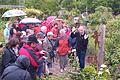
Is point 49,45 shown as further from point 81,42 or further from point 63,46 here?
point 81,42

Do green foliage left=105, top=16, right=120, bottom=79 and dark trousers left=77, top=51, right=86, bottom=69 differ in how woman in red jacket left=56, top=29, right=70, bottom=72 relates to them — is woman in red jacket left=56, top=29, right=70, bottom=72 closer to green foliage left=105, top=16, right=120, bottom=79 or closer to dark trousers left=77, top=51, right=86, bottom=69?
dark trousers left=77, top=51, right=86, bottom=69

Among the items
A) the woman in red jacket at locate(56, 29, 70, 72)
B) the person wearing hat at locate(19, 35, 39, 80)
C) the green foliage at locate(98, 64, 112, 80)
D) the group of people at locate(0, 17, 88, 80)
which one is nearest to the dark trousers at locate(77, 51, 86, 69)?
the group of people at locate(0, 17, 88, 80)

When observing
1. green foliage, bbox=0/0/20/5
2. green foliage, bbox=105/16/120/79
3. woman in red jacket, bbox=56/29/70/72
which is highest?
woman in red jacket, bbox=56/29/70/72

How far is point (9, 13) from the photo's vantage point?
671 inches

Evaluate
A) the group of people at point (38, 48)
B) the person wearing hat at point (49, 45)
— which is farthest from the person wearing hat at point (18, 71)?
the person wearing hat at point (49, 45)

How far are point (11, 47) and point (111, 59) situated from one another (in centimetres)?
521

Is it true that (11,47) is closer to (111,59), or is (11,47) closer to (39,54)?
(39,54)

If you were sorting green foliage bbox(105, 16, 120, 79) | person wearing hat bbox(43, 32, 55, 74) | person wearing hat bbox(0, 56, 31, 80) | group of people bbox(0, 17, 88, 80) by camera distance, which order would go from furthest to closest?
green foliage bbox(105, 16, 120, 79) → person wearing hat bbox(43, 32, 55, 74) → group of people bbox(0, 17, 88, 80) → person wearing hat bbox(0, 56, 31, 80)

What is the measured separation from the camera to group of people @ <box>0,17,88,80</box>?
8367 mm

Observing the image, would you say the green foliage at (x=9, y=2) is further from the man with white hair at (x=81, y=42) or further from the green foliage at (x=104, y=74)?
the green foliage at (x=104, y=74)

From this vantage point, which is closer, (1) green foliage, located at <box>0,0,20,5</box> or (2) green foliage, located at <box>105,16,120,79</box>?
(2) green foliage, located at <box>105,16,120,79</box>

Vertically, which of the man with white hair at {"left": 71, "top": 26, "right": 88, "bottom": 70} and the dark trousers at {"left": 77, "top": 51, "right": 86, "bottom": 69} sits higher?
the man with white hair at {"left": 71, "top": 26, "right": 88, "bottom": 70}

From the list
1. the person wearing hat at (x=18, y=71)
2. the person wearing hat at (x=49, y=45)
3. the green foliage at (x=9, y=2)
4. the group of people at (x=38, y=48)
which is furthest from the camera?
the green foliage at (x=9, y=2)

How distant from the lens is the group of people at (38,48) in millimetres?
8367
